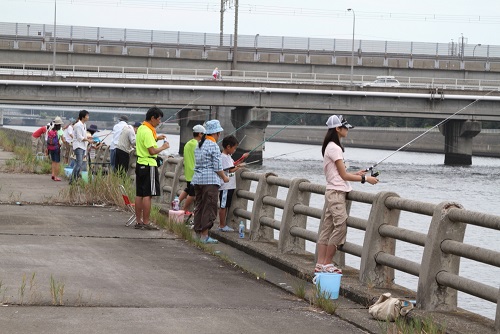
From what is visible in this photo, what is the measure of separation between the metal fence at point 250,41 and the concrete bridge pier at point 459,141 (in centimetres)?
1743

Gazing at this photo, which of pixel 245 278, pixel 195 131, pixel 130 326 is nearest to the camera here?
pixel 130 326

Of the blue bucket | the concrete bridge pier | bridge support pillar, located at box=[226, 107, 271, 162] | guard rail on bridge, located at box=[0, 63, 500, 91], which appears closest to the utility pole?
guard rail on bridge, located at box=[0, 63, 500, 91]

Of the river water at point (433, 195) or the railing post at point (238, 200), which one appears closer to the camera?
the railing post at point (238, 200)

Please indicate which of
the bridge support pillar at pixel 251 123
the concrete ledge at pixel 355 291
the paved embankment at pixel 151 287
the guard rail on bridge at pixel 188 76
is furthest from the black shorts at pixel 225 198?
the bridge support pillar at pixel 251 123

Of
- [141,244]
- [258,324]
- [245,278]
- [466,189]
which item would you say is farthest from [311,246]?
[466,189]

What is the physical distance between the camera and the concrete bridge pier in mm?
78188

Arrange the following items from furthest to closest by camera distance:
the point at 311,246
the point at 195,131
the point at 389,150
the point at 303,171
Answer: the point at 389,150
the point at 303,171
the point at 311,246
the point at 195,131

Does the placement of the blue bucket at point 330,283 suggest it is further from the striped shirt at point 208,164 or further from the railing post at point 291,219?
the striped shirt at point 208,164

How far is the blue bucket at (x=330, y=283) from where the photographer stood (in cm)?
952

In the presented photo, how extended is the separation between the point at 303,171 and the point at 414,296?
51283 millimetres

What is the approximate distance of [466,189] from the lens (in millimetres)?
47125

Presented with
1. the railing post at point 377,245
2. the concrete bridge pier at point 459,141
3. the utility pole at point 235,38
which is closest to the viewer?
the railing post at point 377,245

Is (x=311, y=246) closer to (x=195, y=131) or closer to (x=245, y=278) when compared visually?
(x=195, y=131)

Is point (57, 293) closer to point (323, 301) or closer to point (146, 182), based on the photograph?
point (323, 301)
